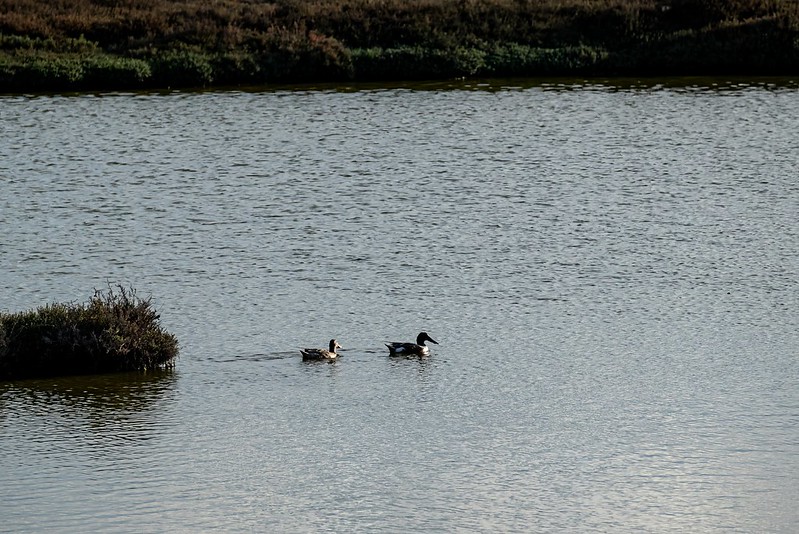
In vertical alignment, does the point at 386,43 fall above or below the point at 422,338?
above

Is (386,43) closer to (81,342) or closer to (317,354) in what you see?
(317,354)

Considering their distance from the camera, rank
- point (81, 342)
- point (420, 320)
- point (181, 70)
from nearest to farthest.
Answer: point (81, 342) < point (420, 320) < point (181, 70)

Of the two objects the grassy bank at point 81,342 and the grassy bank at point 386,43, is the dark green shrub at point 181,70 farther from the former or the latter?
the grassy bank at point 81,342

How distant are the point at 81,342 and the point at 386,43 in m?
35.5

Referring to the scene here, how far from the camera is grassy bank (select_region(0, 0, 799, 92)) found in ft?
165

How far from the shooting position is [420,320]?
22.5 m

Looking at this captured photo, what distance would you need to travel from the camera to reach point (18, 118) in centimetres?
4381

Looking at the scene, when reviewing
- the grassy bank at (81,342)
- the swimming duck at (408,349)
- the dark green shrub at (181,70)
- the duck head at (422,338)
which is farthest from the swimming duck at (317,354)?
the dark green shrub at (181,70)

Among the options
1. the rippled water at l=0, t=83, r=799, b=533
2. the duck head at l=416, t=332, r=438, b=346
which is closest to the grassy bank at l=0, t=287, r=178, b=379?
the rippled water at l=0, t=83, r=799, b=533

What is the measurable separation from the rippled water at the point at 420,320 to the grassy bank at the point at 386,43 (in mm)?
7991

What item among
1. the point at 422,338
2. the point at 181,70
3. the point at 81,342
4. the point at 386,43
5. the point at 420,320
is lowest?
the point at 420,320

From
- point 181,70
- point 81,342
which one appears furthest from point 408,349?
point 181,70

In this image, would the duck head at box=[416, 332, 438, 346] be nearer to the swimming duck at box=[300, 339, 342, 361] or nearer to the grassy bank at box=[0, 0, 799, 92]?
the swimming duck at box=[300, 339, 342, 361]

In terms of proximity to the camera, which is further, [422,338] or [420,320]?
[420,320]
